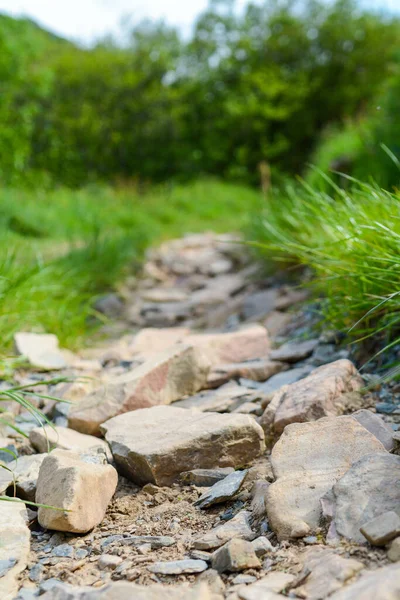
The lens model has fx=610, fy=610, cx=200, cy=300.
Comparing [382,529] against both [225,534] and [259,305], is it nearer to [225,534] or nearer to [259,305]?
[225,534]

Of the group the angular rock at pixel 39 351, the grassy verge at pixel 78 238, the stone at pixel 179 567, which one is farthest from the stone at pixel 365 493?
the grassy verge at pixel 78 238

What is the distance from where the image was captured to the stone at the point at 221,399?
2.17m

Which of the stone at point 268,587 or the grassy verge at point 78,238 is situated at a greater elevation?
the stone at point 268,587

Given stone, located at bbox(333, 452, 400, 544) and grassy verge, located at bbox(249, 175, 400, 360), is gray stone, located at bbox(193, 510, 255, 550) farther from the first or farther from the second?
grassy verge, located at bbox(249, 175, 400, 360)

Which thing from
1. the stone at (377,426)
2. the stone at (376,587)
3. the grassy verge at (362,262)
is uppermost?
the grassy verge at (362,262)

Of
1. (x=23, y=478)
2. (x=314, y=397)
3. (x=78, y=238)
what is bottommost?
(x=78, y=238)

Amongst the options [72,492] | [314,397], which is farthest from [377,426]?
[72,492]

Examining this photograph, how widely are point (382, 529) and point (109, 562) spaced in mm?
619

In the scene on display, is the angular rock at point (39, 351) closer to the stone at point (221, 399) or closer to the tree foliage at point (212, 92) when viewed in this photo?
the stone at point (221, 399)

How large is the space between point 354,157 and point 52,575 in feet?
22.2

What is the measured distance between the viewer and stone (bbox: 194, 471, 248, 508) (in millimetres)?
1630

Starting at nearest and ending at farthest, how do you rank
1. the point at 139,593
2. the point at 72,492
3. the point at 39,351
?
the point at 139,593 < the point at 72,492 < the point at 39,351

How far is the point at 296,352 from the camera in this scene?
2584mm

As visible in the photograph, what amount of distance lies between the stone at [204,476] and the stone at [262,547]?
41cm
